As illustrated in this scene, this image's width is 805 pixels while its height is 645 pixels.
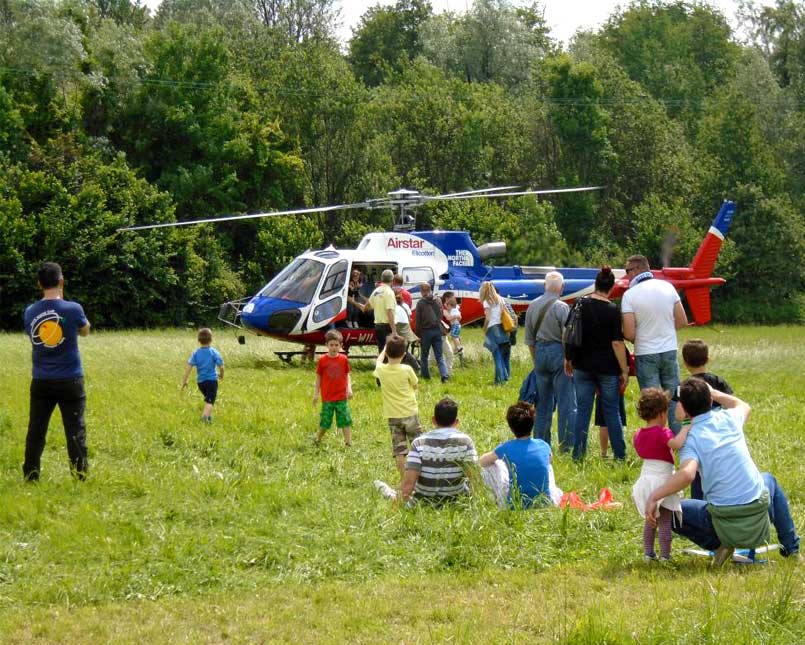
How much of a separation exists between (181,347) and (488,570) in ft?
55.1

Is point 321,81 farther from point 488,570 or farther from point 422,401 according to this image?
point 488,570

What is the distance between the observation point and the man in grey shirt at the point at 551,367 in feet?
36.0

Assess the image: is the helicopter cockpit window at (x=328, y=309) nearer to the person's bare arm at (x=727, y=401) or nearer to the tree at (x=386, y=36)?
the person's bare arm at (x=727, y=401)

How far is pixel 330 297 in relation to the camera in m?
19.5

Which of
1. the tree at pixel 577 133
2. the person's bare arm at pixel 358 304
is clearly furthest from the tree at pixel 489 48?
the person's bare arm at pixel 358 304

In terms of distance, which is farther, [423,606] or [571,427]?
[571,427]

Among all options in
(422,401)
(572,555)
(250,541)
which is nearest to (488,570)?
(572,555)

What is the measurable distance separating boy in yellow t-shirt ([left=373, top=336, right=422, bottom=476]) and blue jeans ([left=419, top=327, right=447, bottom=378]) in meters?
7.47

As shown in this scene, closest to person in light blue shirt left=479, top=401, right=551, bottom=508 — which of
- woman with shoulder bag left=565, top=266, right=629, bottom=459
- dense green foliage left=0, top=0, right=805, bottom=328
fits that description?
woman with shoulder bag left=565, top=266, right=629, bottom=459

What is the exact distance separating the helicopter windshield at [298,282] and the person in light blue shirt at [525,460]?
37.9ft

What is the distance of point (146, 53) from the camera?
42875 mm

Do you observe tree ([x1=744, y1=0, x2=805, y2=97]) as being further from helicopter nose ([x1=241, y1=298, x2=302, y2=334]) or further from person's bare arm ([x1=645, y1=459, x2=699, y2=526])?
person's bare arm ([x1=645, y1=459, x2=699, y2=526])

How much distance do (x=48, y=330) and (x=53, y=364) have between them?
0.90ft

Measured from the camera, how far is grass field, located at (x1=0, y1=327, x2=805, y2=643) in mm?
5652
